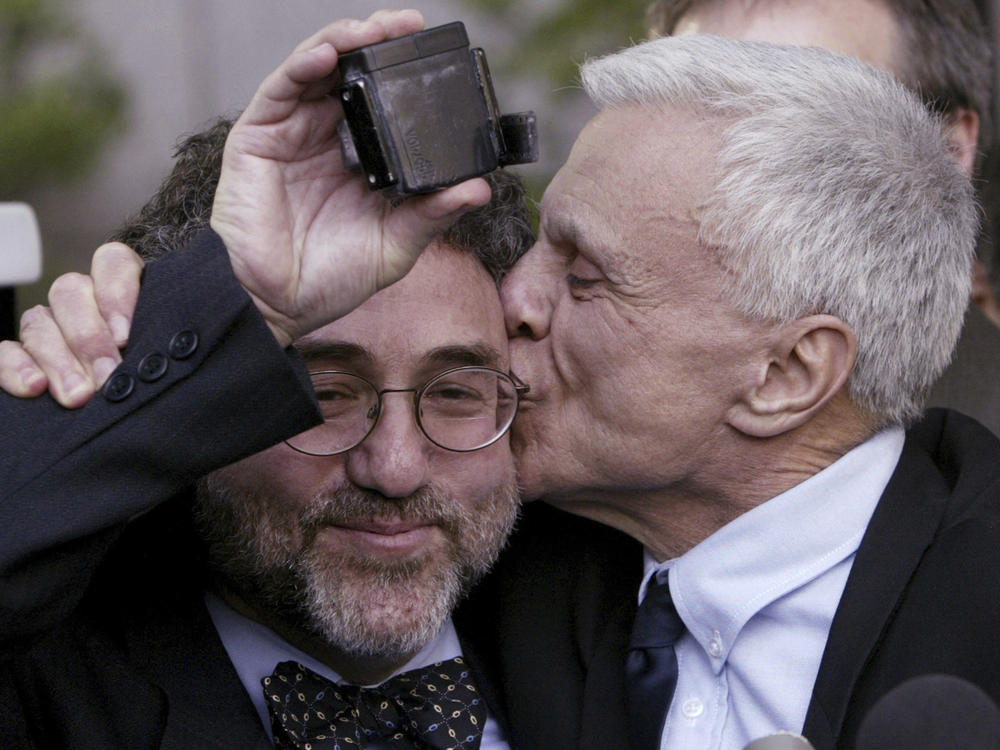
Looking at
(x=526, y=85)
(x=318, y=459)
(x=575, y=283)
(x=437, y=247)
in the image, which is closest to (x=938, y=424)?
(x=575, y=283)

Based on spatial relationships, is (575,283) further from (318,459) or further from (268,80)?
(268,80)

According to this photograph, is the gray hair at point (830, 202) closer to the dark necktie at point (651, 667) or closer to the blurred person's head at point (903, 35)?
the dark necktie at point (651, 667)

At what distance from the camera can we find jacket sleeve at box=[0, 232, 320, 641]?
A: 6.18 feet

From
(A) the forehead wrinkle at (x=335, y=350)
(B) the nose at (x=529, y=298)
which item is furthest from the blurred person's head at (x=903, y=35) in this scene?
(A) the forehead wrinkle at (x=335, y=350)

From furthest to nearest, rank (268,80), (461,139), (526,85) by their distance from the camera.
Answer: (526,85) < (268,80) < (461,139)

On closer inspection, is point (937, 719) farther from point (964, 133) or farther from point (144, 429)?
point (964, 133)

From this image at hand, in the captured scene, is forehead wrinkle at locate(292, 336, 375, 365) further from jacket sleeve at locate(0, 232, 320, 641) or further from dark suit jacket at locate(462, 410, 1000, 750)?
dark suit jacket at locate(462, 410, 1000, 750)

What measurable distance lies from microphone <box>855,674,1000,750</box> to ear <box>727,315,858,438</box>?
129cm

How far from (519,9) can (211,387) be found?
2.90m

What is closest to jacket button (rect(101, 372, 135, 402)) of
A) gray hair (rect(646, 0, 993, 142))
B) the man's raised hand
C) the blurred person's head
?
the man's raised hand

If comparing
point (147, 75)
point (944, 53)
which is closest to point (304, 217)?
point (944, 53)

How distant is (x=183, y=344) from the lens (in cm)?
195

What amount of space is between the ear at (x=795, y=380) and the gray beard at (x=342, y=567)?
0.53 m

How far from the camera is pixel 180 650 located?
7.64 ft
